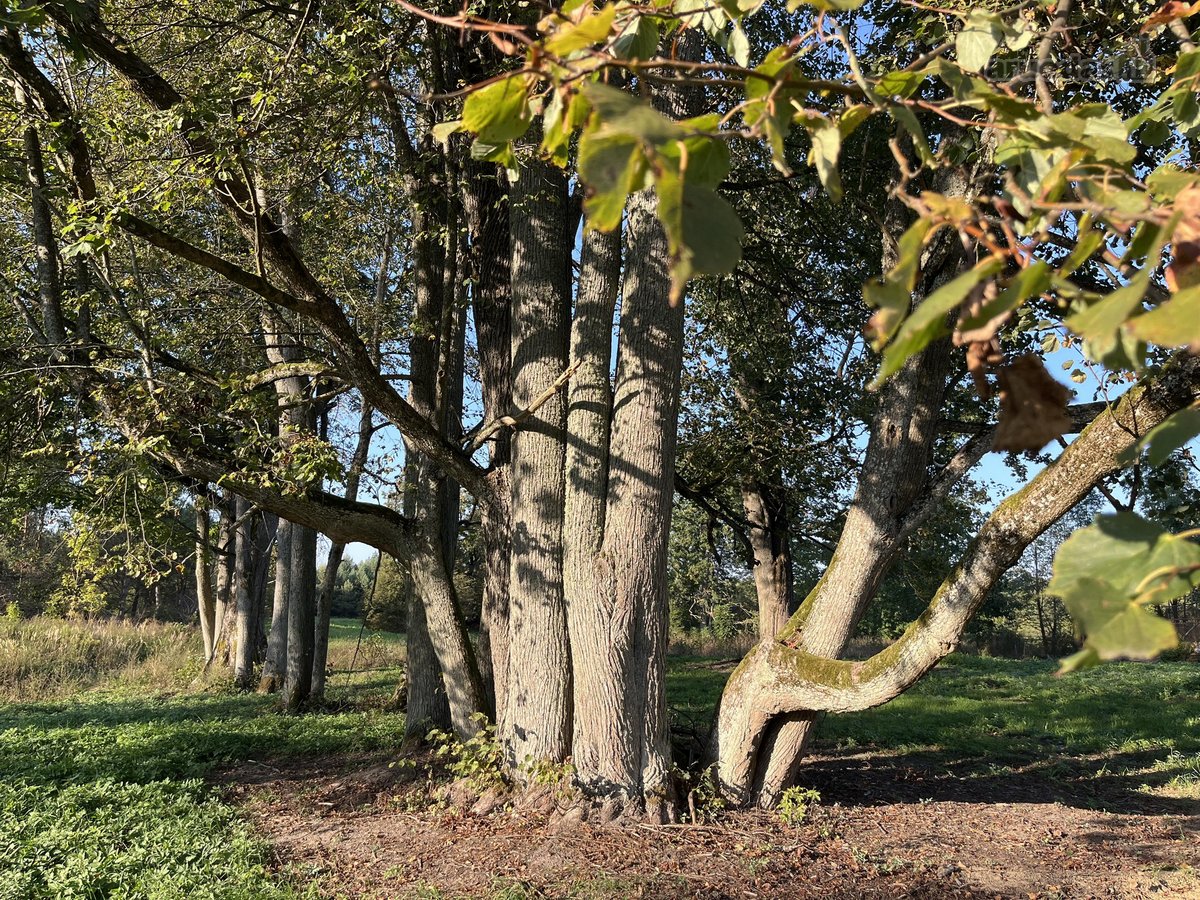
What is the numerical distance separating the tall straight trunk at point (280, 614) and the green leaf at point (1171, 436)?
1070cm

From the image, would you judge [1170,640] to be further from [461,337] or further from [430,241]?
[461,337]

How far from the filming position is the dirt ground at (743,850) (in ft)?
13.9

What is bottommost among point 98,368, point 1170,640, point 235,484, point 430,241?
point 1170,640

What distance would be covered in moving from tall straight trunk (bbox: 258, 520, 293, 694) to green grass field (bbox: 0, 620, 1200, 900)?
2.25ft

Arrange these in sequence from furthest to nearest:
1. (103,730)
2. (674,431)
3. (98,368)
A: (103,730)
(674,431)
(98,368)

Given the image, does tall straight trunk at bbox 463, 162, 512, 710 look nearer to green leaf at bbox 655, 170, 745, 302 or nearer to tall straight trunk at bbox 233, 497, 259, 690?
green leaf at bbox 655, 170, 745, 302

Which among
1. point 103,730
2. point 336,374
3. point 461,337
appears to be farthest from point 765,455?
point 103,730

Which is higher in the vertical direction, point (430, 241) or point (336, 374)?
point (430, 241)

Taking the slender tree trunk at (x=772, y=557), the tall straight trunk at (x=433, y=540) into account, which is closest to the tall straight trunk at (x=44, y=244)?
the tall straight trunk at (x=433, y=540)

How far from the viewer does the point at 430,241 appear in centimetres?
689

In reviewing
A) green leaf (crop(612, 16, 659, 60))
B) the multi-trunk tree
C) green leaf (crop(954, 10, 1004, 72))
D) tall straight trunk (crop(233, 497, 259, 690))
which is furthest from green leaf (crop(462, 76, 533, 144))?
tall straight trunk (crop(233, 497, 259, 690))

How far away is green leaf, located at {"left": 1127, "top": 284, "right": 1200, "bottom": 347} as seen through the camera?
0.70m

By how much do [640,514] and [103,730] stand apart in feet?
22.7

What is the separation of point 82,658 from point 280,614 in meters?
5.78
